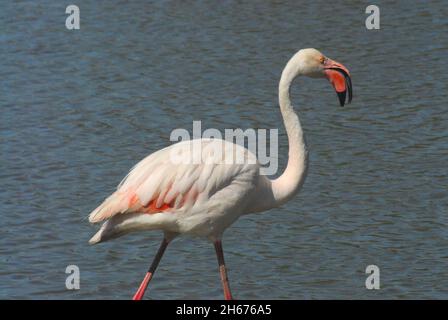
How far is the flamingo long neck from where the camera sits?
26.0 feet

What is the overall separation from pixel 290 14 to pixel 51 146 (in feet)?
18.5

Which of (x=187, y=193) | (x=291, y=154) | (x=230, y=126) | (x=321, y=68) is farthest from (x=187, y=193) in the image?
(x=230, y=126)

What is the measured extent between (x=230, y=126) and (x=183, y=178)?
14.2 ft

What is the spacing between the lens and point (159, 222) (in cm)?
774

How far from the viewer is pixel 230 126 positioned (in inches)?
475

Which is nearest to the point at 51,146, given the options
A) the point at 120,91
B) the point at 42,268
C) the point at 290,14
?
the point at 120,91

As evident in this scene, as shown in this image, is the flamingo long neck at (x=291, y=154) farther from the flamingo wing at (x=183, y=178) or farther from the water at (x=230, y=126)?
the water at (x=230, y=126)

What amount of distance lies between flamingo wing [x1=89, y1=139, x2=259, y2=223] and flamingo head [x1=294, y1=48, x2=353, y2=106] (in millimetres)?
752

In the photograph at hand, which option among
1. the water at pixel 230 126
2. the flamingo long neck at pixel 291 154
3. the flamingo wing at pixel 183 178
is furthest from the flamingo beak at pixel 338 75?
the water at pixel 230 126

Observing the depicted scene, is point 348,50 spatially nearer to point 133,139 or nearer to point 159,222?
point 133,139

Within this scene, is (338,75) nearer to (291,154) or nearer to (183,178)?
(291,154)

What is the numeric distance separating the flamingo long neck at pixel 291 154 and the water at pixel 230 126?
0.97 metres

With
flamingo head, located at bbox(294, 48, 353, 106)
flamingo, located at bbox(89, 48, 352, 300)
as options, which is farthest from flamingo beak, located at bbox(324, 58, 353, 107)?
flamingo, located at bbox(89, 48, 352, 300)

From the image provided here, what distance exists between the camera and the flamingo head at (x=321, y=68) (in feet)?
26.4
